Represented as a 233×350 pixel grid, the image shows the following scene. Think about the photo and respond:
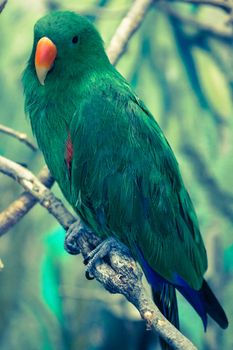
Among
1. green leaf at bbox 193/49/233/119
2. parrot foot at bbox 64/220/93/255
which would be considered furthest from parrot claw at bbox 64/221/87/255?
green leaf at bbox 193/49/233/119

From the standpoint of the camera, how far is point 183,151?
1.30m

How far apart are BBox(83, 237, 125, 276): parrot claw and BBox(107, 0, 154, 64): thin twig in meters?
0.40

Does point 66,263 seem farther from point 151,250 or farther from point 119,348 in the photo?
point 151,250

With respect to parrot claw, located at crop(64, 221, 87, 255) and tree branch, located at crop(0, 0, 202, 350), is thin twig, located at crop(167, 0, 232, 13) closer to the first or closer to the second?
tree branch, located at crop(0, 0, 202, 350)

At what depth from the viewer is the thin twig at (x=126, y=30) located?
1.13 metres

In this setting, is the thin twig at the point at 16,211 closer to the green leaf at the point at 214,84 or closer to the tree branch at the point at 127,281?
the tree branch at the point at 127,281

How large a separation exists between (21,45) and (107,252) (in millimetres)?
633

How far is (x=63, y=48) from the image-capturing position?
0.89 m

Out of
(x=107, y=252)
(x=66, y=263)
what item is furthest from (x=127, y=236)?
(x=66, y=263)

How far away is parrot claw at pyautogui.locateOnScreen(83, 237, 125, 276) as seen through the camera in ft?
2.89

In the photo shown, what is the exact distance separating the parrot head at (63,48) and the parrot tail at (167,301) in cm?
42

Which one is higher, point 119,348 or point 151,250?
point 151,250

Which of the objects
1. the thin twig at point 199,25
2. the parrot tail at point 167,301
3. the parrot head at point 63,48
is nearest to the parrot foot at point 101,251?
the parrot tail at point 167,301

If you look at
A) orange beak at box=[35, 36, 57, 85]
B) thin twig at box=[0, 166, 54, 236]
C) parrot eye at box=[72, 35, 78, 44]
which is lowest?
thin twig at box=[0, 166, 54, 236]
